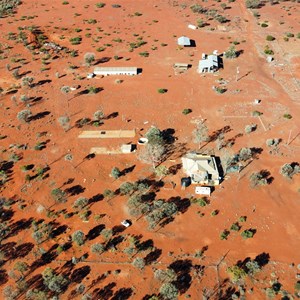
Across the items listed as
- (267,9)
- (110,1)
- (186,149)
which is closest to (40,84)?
(186,149)

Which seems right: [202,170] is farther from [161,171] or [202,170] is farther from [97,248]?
[97,248]

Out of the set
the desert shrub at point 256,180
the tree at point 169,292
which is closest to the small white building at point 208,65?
the desert shrub at point 256,180

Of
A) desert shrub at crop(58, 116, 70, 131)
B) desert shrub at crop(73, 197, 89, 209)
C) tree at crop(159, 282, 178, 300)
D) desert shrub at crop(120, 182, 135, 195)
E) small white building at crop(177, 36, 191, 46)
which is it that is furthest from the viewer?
small white building at crop(177, 36, 191, 46)

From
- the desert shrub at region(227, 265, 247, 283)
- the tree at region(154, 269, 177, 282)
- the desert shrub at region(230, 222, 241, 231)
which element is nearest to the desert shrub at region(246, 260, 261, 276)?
the desert shrub at region(227, 265, 247, 283)

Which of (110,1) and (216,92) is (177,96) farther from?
(110,1)

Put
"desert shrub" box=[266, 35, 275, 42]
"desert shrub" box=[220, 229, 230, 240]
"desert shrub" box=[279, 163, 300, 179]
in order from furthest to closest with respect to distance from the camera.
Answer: "desert shrub" box=[266, 35, 275, 42] < "desert shrub" box=[279, 163, 300, 179] < "desert shrub" box=[220, 229, 230, 240]

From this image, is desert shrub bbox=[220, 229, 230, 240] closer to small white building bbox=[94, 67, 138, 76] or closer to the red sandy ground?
the red sandy ground

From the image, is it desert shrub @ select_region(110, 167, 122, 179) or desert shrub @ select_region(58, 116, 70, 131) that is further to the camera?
desert shrub @ select_region(58, 116, 70, 131)
